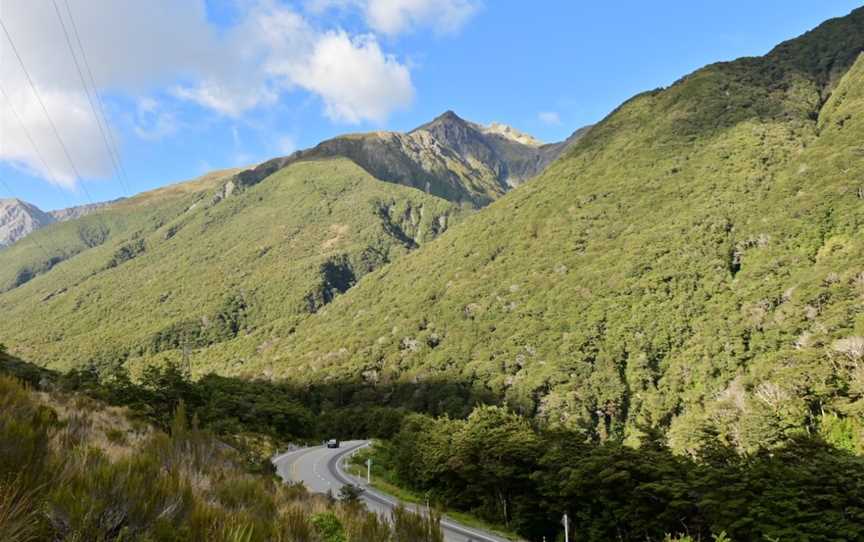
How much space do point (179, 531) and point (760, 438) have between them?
215 feet

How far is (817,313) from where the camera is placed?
8431 centimetres

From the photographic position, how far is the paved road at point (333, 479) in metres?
26.1

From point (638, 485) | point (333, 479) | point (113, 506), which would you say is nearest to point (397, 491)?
point (333, 479)

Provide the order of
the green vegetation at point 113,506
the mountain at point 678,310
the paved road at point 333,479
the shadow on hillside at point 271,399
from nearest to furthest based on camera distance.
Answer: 1. the green vegetation at point 113,506
2. the paved road at point 333,479
3. the shadow on hillside at point 271,399
4. the mountain at point 678,310

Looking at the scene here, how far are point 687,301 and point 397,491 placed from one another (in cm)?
10665

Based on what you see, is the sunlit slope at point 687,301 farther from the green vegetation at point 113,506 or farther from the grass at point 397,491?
the green vegetation at point 113,506

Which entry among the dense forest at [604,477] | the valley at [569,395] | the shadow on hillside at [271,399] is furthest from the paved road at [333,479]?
the shadow on hillside at [271,399]

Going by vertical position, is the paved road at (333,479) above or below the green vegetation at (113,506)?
below

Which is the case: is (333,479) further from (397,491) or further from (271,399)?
(271,399)

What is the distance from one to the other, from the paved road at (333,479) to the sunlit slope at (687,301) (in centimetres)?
3370

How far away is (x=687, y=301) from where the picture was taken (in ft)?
406

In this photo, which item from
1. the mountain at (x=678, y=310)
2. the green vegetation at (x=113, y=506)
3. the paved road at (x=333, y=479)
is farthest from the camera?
the mountain at (x=678, y=310)

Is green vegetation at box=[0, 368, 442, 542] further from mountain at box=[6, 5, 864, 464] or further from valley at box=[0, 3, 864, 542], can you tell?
mountain at box=[6, 5, 864, 464]

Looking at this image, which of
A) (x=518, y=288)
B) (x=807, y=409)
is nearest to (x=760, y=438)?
(x=807, y=409)
